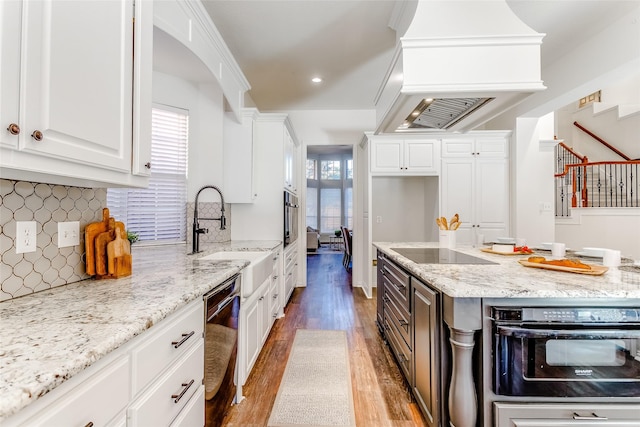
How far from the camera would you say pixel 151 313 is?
892 millimetres

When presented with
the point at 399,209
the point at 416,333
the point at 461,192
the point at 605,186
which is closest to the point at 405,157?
the point at 461,192

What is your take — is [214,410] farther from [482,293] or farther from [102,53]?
[102,53]

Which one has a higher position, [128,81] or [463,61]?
[463,61]

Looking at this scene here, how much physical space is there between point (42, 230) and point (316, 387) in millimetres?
1790

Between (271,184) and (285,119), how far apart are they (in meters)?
0.82

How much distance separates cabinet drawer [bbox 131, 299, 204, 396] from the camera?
0.86 m

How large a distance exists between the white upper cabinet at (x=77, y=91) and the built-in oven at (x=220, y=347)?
2.20ft

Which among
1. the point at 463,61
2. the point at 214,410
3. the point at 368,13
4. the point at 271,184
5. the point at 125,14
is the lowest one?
the point at 214,410

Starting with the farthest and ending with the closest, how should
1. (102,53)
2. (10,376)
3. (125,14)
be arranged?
(125,14), (102,53), (10,376)

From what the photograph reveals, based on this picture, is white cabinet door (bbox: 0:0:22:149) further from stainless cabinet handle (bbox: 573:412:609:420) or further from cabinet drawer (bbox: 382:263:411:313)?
stainless cabinet handle (bbox: 573:412:609:420)

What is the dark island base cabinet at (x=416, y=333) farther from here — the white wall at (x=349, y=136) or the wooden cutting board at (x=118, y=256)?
the white wall at (x=349, y=136)

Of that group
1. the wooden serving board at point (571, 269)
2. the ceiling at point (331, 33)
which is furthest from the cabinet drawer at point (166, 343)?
the ceiling at point (331, 33)

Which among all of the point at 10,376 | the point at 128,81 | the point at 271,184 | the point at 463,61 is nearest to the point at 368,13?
the point at 463,61

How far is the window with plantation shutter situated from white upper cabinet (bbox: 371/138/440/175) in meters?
2.51
